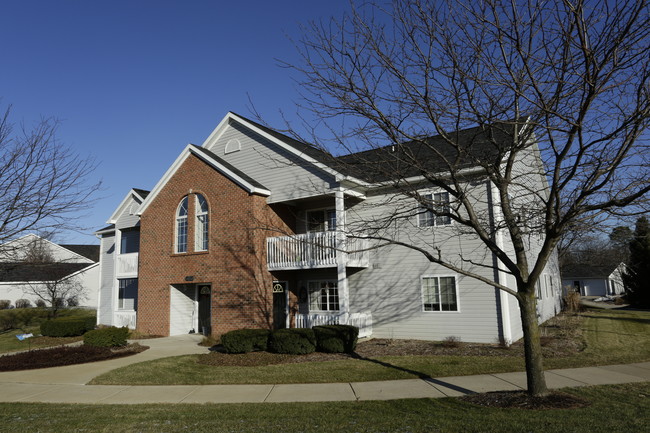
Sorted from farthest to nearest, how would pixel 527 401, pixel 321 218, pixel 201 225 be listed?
pixel 201 225
pixel 321 218
pixel 527 401

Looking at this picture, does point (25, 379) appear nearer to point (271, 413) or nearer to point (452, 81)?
point (271, 413)

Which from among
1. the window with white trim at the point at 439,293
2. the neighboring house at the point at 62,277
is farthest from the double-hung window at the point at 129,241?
the window with white trim at the point at 439,293

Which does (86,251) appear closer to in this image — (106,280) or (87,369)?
(106,280)

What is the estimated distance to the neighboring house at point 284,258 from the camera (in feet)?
50.3

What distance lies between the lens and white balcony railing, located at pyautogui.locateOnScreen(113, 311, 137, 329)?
21891mm

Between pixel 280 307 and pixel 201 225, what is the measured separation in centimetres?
491

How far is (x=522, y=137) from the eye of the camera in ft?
26.3

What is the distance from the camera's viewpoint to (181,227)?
65.5ft

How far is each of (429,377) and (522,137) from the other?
569 centimetres

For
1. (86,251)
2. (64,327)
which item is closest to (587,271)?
(64,327)

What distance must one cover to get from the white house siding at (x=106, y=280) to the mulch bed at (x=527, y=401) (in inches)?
835

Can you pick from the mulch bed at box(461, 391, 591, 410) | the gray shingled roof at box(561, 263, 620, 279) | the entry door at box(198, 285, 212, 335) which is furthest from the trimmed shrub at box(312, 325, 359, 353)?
the gray shingled roof at box(561, 263, 620, 279)

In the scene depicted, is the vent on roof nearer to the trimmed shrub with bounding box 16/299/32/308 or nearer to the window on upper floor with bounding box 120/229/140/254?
the window on upper floor with bounding box 120/229/140/254

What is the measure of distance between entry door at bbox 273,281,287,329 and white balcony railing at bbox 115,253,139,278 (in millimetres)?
7975
